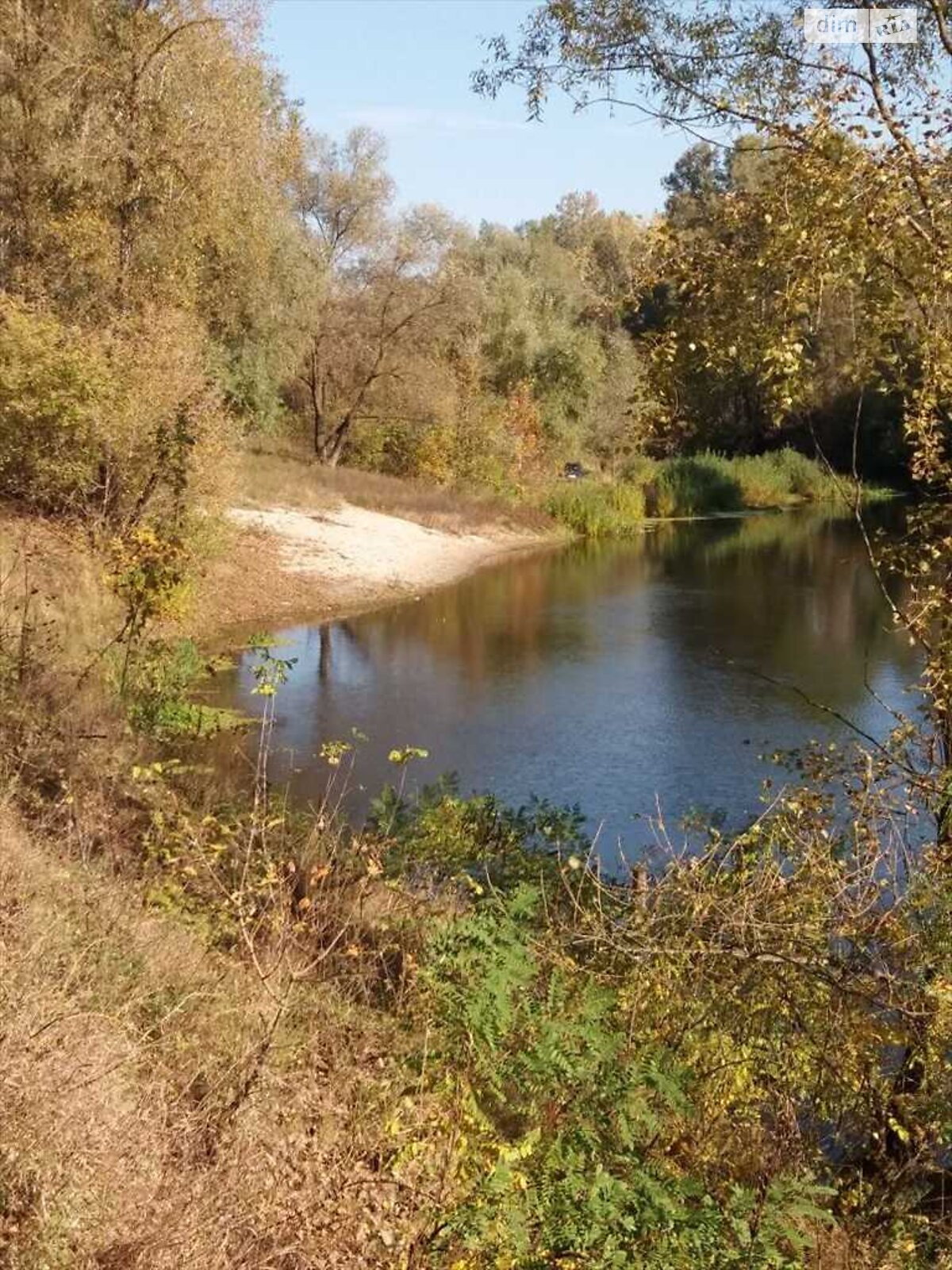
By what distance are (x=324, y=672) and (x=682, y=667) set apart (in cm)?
511

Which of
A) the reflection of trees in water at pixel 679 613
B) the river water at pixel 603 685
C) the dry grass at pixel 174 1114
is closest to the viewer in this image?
the dry grass at pixel 174 1114

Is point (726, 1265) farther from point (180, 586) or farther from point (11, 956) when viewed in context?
point (180, 586)

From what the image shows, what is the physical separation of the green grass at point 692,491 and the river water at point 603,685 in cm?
947

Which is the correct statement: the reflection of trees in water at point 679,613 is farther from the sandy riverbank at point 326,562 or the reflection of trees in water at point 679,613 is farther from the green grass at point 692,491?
the green grass at point 692,491

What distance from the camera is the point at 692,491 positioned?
4300 centimetres

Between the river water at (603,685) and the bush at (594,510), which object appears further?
the bush at (594,510)

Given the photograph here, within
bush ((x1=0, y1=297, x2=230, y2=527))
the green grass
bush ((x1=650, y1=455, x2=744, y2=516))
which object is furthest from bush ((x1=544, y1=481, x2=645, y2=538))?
bush ((x1=0, y1=297, x2=230, y2=527))

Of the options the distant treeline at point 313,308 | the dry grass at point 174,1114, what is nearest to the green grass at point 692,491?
the distant treeline at point 313,308

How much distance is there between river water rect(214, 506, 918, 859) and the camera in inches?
449

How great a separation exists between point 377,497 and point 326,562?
6853 mm

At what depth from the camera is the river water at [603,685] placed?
37.4 ft

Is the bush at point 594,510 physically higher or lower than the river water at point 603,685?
higher

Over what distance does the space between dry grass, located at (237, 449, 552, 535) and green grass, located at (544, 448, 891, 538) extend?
5.69 ft

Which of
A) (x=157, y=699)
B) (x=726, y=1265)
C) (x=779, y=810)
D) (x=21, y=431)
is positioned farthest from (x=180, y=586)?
(x=726, y=1265)
